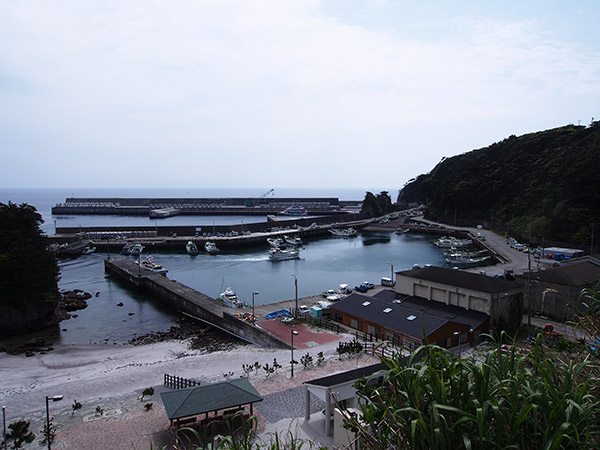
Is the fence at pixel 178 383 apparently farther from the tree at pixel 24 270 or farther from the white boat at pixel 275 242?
the white boat at pixel 275 242

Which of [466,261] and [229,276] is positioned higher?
[466,261]

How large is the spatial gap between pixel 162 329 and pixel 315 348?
10409mm

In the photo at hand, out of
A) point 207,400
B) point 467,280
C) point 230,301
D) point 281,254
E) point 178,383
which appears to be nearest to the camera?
point 207,400

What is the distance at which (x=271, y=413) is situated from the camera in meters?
10.5

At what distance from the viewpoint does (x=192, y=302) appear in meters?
23.6

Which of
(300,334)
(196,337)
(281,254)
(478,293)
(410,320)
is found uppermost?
(478,293)

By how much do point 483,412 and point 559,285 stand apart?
1912 centimetres

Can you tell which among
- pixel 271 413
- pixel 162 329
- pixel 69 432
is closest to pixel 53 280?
pixel 162 329

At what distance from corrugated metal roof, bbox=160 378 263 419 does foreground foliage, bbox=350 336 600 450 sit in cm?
645

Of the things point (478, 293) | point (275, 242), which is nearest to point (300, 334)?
point (478, 293)

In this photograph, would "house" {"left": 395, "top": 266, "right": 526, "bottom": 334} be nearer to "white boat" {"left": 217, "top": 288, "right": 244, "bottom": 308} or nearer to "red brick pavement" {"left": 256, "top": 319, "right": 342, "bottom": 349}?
"red brick pavement" {"left": 256, "top": 319, "right": 342, "bottom": 349}

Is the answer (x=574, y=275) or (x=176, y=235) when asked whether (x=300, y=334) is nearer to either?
(x=574, y=275)

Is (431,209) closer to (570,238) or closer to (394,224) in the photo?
(394,224)

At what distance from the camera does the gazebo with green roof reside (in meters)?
9.49
